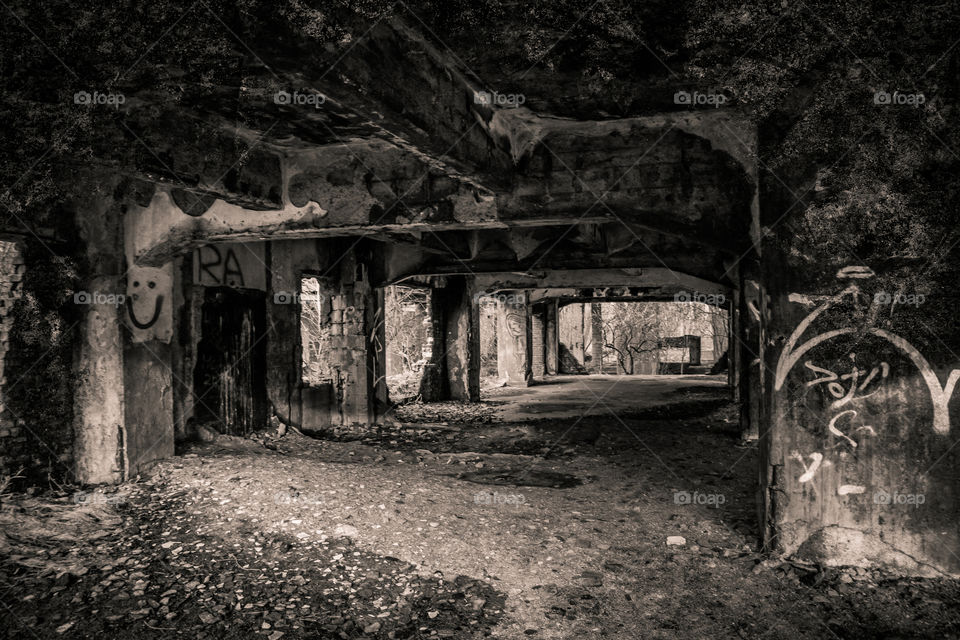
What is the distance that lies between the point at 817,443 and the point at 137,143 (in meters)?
4.55

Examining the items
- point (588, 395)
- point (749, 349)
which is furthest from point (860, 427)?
point (588, 395)

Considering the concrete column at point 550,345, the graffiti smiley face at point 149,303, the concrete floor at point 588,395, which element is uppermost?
the graffiti smiley face at point 149,303

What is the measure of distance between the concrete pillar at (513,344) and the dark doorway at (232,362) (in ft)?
29.9

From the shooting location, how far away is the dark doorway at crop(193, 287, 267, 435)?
263 inches

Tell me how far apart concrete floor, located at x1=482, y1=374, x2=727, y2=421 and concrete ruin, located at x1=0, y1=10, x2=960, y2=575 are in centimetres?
354

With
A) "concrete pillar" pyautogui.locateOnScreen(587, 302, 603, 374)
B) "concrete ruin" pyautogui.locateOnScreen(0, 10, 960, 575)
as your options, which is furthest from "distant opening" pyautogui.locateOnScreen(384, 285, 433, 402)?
"concrete pillar" pyautogui.locateOnScreen(587, 302, 603, 374)

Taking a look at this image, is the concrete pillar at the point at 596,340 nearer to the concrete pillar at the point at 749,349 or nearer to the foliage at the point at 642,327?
the foliage at the point at 642,327

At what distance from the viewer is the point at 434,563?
3.69 m

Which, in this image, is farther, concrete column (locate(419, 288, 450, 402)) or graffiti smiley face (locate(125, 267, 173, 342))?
concrete column (locate(419, 288, 450, 402))

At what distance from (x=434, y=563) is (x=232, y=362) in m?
4.49

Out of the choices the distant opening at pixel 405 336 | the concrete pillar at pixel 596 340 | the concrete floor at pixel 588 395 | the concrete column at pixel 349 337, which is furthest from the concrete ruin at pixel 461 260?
the concrete pillar at pixel 596 340

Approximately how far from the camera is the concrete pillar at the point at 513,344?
16.1 m

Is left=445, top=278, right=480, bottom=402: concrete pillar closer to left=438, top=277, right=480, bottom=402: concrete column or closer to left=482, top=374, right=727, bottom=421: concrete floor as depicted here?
left=438, top=277, right=480, bottom=402: concrete column

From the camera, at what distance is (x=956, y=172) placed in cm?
325
